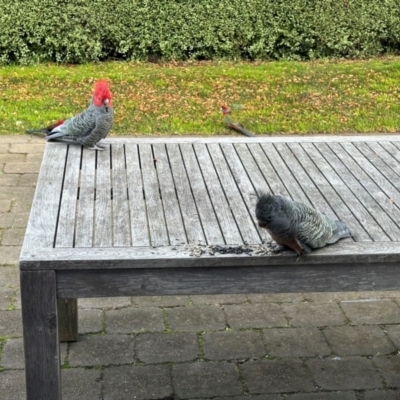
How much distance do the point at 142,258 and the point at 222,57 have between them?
7.22 metres

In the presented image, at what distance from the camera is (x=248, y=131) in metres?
6.34

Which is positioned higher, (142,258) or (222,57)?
→ (142,258)

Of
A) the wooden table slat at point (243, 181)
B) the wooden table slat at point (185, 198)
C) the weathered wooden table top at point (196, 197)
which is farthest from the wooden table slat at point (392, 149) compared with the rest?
the wooden table slat at point (185, 198)

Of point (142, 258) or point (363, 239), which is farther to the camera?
point (363, 239)

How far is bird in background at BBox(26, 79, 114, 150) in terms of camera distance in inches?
131

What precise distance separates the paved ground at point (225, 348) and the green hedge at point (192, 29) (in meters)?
5.27

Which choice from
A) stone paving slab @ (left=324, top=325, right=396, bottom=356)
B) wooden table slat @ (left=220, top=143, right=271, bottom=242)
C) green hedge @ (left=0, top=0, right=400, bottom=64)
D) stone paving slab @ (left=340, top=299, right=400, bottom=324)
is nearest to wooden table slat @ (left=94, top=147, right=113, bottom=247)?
wooden table slat @ (left=220, top=143, right=271, bottom=242)

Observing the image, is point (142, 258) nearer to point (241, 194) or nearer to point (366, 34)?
point (241, 194)

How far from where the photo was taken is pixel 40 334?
7.71 ft

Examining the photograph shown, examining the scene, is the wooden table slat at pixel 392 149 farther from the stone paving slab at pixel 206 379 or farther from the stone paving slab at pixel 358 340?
the stone paving slab at pixel 206 379

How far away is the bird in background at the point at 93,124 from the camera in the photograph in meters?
3.32

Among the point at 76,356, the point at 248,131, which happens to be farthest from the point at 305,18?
the point at 76,356

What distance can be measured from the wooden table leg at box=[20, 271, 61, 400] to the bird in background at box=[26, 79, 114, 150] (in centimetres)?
117

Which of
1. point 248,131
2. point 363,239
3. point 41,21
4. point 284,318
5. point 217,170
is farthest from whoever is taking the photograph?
point 41,21
